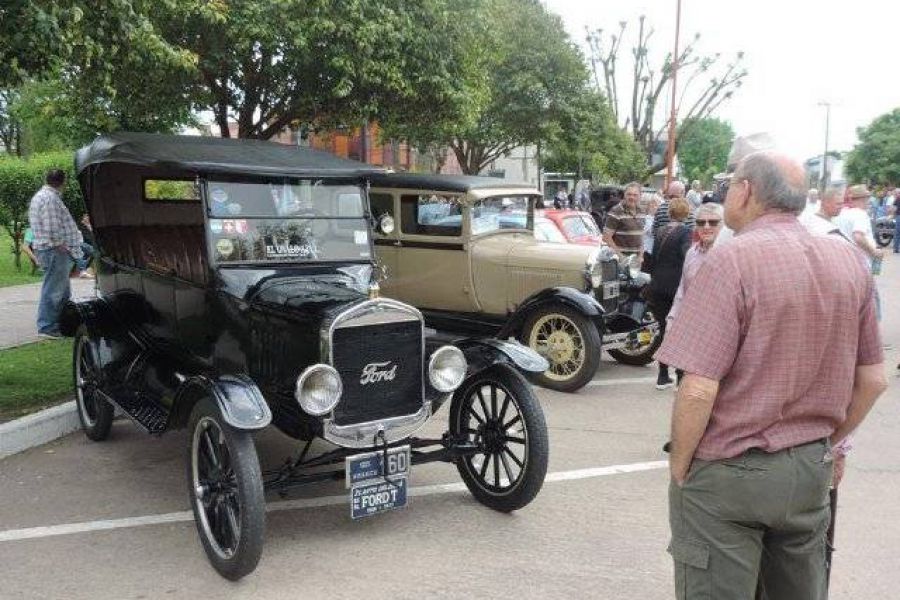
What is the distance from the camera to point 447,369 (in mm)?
4277

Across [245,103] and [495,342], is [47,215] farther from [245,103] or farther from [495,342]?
[495,342]

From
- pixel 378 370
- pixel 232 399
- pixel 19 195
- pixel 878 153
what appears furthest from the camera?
pixel 878 153

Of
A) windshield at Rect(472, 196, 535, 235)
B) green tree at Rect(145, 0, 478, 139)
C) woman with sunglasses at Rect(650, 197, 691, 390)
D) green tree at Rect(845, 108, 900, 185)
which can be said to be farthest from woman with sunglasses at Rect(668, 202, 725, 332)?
green tree at Rect(845, 108, 900, 185)

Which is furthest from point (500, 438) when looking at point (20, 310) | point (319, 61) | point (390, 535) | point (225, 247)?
point (319, 61)

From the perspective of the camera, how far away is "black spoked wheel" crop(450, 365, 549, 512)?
4238mm

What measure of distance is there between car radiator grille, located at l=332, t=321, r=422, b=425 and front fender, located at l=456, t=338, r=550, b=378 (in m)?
0.38

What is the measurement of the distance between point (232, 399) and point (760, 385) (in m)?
2.43

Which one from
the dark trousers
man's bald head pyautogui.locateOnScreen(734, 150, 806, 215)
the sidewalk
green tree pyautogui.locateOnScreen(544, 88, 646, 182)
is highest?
green tree pyautogui.locateOnScreen(544, 88, 646, 182)

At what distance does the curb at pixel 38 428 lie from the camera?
5363mm

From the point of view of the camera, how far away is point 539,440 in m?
4.21

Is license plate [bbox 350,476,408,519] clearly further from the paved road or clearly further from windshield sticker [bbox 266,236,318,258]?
windshield sticker [bbox 266,236,318,258]

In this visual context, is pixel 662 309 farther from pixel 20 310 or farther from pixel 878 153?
pixel 878 153

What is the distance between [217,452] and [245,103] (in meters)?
9.73

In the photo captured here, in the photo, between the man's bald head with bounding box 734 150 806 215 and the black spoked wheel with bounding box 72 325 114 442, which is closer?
the man's bald head with bounding box 734 150 806 215
